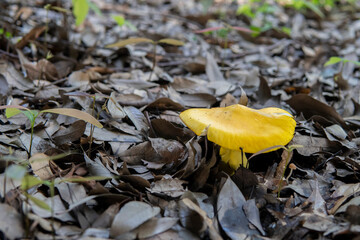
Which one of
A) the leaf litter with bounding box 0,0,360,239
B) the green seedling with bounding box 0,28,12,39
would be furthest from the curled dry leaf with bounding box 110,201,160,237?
the green seedling with bounding box 0,28,12,39

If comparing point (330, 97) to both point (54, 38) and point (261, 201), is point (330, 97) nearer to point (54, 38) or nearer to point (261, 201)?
point (261, 201)

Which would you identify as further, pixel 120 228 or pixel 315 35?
pixel 315 35

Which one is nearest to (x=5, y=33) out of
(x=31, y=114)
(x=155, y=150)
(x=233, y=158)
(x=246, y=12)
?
(x=31, y=114)

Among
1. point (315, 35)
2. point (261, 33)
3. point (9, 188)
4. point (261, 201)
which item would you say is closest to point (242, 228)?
point (261, 201)

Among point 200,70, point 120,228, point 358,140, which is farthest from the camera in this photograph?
point 200,70

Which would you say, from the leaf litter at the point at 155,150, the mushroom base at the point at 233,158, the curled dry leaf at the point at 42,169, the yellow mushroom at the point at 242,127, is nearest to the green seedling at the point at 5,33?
the leaf litter at the point at 155,150

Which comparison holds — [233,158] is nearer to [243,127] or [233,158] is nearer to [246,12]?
[243,127]

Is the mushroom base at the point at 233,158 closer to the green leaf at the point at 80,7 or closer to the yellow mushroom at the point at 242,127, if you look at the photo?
the yellow mushroom at the point at 242,127
